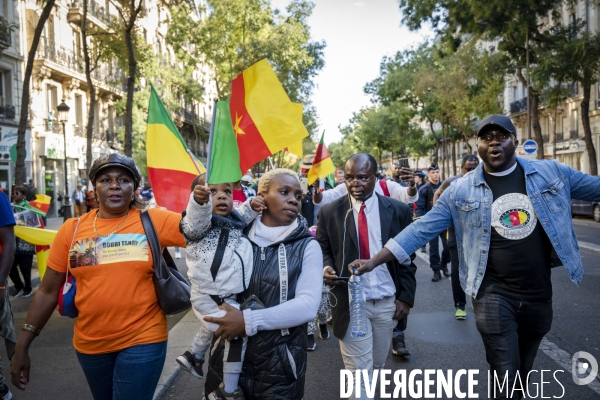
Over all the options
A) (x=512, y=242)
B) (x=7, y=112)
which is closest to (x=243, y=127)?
(x=512, y=242)

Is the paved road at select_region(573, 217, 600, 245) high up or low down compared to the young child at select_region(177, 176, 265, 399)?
down

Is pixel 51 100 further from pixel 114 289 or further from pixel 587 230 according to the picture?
pixel 114 289

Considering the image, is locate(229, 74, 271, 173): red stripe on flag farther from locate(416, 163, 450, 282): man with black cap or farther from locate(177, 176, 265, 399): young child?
locate(416, 163, 450, 282): man with black cap

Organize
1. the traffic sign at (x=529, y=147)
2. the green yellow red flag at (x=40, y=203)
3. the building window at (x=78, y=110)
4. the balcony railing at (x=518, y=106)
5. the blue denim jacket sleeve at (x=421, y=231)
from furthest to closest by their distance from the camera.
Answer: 1. the balcony railing at (x=518, y=106)
2. the building window at (x=78, y=110)
3. the traffic sign at (x=529, y=147)
4. the green yellow red flag at (x=40, y=203)
5. the blue denim jacket sleeve at (x=421, y=231)

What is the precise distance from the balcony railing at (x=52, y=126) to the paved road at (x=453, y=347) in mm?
25610

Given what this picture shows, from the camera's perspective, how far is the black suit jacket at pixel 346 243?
404 cm

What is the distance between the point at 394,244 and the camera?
3.57 m

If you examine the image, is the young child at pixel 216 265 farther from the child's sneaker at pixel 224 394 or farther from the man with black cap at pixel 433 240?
the man with black cap at pixel 433 240

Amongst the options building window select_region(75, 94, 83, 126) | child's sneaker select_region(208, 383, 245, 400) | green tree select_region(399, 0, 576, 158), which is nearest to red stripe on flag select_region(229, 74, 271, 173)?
child's sneaker select_region(208, 383, 245, 400)

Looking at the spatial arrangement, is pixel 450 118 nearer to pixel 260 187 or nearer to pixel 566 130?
pixel 566 130

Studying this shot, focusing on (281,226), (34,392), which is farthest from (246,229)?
(34,392)

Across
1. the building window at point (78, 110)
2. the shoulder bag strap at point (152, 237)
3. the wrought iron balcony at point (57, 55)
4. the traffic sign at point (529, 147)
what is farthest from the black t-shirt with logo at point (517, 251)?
the building window at point (78, 110)

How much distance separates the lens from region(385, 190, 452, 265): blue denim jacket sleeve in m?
3.55

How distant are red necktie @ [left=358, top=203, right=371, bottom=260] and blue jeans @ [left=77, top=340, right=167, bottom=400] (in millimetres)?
1679
